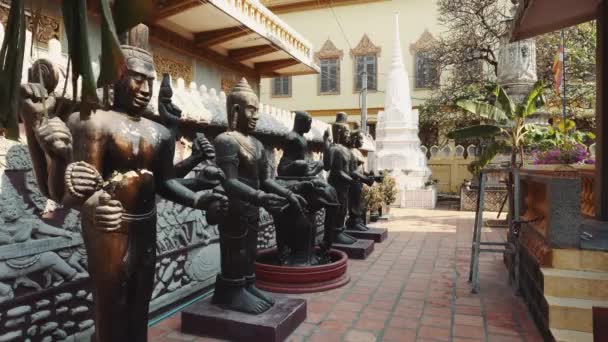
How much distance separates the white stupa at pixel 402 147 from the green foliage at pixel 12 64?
42.5ft

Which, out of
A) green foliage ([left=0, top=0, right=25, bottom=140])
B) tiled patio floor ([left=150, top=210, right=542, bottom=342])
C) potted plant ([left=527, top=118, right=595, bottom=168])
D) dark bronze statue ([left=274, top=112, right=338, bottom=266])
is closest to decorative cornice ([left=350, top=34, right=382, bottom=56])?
potted plant ([left=527, top=118, right=595, bottom=168])

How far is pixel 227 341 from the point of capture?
307 centimetres

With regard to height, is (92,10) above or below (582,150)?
above

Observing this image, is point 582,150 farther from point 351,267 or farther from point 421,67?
point 421,67

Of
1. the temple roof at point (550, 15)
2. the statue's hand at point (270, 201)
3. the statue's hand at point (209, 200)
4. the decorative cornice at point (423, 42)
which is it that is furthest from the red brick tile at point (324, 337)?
the decorative cornice at point (423, 42)

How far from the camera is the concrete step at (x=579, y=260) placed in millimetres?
3000

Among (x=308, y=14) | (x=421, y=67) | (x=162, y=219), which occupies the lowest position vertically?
(x=162, y=219)

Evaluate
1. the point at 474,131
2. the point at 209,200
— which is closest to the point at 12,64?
the point at 209,200

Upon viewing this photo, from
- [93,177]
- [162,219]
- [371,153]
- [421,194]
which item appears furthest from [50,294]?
[421,194]

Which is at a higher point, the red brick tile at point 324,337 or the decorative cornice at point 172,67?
the decorative cornice at point 172,67

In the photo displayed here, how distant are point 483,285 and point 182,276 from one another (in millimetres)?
3278

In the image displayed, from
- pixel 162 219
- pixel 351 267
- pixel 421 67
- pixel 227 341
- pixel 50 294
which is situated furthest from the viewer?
pixel 421 67

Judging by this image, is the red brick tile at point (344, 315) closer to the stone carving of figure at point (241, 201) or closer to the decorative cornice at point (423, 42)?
the stone carving of figure at point (241, 201)

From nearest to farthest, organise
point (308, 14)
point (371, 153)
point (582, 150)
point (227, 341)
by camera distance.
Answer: point (227, 341), point (582, 150), point (371, 153), point (308, 14)
